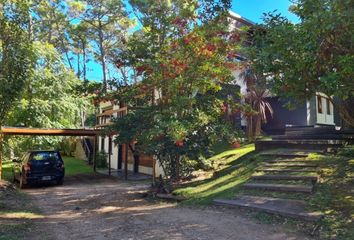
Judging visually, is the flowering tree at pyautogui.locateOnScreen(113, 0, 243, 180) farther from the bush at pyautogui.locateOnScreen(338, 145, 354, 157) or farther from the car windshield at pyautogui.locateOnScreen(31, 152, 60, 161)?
the car windshield at pyautogui.locateOnScreen(31, 152, 60, 161)

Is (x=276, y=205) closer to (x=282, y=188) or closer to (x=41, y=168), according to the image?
(x=282, y=188)

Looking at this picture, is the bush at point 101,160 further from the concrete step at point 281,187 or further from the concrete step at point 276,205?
the concrete step at point 276,205

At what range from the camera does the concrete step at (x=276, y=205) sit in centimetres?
752

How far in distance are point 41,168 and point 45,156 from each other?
2.13ft

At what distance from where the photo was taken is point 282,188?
940 centimetres

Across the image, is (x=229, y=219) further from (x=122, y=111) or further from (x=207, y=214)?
(x=122, y=111)

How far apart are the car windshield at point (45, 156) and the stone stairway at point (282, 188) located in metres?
10.9

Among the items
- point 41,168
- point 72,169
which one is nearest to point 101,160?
point 72,169

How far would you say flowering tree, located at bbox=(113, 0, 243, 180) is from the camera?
39.0ft

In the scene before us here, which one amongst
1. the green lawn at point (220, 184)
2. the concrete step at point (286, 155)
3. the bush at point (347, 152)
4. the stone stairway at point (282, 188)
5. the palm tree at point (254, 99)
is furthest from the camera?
the palm tree at point (254, 99)

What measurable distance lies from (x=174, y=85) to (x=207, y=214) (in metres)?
4.66

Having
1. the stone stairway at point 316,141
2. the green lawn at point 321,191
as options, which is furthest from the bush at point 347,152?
the stone stairway at point 316,141

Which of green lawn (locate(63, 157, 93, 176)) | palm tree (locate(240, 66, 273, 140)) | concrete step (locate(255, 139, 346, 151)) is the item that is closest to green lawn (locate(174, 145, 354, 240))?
concrete step (locate(255, 139, 346, 151))

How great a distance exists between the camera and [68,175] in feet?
78.2
